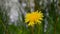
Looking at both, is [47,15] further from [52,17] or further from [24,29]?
[24,29]

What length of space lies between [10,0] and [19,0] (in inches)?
1.7

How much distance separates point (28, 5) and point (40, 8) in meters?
0.06

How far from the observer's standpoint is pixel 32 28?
819 millimetres

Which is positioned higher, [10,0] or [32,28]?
[10,0]

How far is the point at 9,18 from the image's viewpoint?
859 mm

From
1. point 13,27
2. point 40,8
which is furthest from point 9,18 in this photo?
point 40,8

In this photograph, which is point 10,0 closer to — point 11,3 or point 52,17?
point 11,3

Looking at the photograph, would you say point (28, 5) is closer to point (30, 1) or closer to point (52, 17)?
point (30, 1)

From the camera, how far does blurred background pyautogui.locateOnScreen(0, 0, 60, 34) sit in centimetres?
85

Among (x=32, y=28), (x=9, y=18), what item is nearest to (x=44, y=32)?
(x=32, y=28)

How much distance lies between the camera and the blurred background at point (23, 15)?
0.85 m

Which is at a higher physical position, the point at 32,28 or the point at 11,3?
the point at 11,3

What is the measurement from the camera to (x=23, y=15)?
867 millimetres

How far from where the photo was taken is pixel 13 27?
85 centimetres
